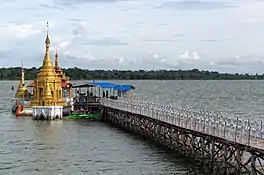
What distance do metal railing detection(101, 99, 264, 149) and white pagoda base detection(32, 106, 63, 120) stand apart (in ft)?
36.9

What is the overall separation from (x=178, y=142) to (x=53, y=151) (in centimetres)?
754

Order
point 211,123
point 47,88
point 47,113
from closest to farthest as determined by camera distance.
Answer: point 211,123, point 47,113, point 47,88

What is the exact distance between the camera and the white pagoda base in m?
54.2

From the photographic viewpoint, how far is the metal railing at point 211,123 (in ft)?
81.7

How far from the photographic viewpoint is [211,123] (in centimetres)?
2914

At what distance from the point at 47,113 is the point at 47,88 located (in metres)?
3.20

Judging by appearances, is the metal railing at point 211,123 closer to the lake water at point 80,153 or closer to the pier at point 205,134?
the pier at point 205,134

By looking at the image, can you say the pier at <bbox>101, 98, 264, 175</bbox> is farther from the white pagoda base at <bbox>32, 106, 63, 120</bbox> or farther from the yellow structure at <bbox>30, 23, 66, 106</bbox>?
the yellow structure at <bbox>30, 23, 66, 106</bbox>

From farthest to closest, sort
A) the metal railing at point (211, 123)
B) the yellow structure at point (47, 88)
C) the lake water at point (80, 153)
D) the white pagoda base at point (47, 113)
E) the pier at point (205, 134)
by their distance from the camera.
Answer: the yellow structure at point (47, 88) < the white pagoda base at point (47, 113) < the lake water at point (80, 153) < the pier at point (205, 134) < the metal railing at point (211, 123)

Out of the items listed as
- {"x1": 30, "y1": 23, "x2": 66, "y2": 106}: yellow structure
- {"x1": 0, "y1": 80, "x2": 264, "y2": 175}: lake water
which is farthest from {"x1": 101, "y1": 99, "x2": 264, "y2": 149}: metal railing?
{"x1": 30, "y1": 23, "x2": 66, "y2": 106}: yellow structure

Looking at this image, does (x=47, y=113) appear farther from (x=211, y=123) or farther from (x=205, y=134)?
(x=211, y=123)

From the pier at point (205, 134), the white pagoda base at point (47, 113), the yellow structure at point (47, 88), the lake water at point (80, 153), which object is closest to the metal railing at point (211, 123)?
the pier at point (205, 134)

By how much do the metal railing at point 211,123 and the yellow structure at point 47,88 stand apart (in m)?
13.4

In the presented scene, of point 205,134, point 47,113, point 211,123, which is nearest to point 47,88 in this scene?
point 47,113
